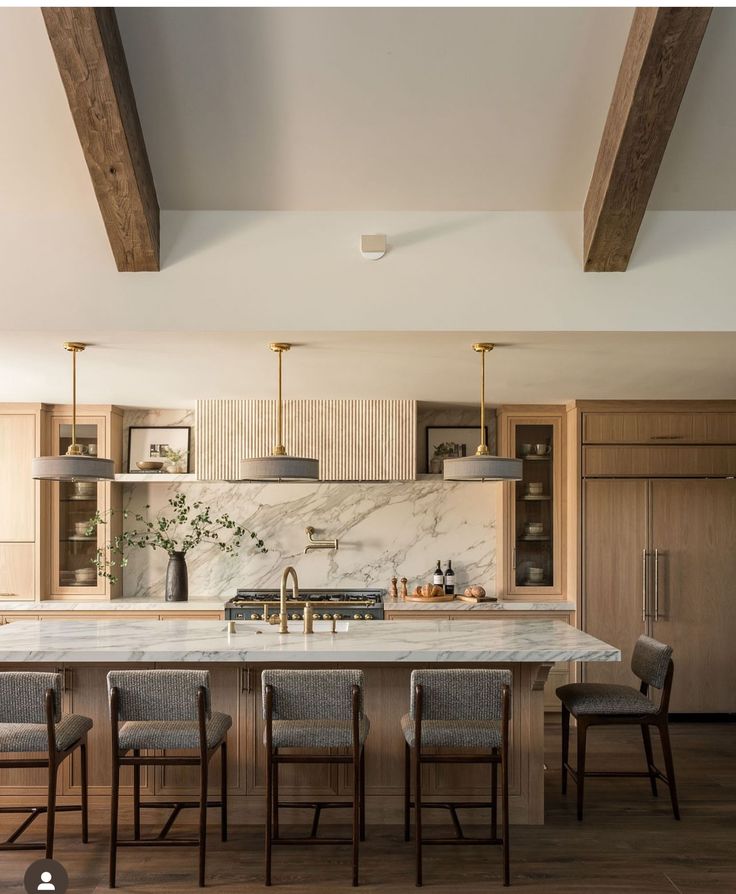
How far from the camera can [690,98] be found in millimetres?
3277

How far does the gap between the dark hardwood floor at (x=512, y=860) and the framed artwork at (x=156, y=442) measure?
123 inches

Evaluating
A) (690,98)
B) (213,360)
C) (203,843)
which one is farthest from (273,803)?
(690,98)

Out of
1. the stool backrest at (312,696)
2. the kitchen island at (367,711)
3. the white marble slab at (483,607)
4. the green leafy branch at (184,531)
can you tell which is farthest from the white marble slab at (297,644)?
the green leafy branch at (184,531)

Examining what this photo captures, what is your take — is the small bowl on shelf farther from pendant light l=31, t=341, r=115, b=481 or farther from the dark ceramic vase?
pendant light l=31, t=341, r=115, b=481

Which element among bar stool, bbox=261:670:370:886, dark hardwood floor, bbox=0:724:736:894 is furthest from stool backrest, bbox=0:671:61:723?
bar stool, bbox=261:670:370:886

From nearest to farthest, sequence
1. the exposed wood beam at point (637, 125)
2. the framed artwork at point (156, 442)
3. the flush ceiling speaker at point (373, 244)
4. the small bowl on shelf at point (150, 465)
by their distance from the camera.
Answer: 1. the exposed wood beam at point (637, 125)
2. the flush ceiling speaker at point (373, 244)
3. the small bowl on shelf at point (150, 465)
4. the framed artwork at point (156, 442)

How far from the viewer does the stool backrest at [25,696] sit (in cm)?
331

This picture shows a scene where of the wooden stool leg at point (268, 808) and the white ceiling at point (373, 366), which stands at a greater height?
the white ceiling at point (373, 366)

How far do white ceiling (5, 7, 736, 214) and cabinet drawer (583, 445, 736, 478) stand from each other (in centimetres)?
244

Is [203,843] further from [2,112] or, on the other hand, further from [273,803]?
[2,112]

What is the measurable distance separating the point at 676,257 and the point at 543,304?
2.10 feet

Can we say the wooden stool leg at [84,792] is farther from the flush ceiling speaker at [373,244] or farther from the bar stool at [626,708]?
the flush ceiling speaker at [373,244]

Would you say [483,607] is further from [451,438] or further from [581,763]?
[581,763]

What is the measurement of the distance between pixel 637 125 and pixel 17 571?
5025 millimetres
